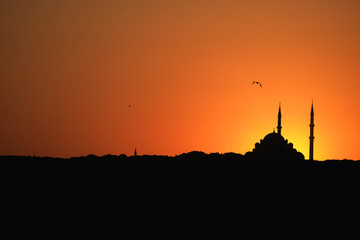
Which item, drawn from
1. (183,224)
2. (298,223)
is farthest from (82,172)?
(298,223)

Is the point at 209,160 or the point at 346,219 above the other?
the point at 209,160

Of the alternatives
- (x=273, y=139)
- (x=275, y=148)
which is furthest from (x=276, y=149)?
(x=273, y=139)

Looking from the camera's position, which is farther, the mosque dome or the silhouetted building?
the mosque dome

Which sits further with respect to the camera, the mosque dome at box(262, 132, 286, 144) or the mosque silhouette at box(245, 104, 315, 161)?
the mosque dome at box(262, 132, 286, 144)

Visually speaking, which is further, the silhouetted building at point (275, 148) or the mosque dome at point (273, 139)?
the mosque dome at point (273, 139)

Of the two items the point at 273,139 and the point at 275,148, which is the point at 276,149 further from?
the point at 273,139

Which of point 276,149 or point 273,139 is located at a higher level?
point 273,139

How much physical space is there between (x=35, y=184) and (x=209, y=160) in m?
7.47

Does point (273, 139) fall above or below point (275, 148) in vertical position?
above

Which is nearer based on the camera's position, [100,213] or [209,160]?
[100,213]

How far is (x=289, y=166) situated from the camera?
90.4 ft

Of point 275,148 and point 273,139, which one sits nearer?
point 275,148

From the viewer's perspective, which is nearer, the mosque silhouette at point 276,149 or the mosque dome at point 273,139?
the mosque silhouette at point 276,149

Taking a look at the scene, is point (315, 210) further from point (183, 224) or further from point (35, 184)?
point (35, 184)
